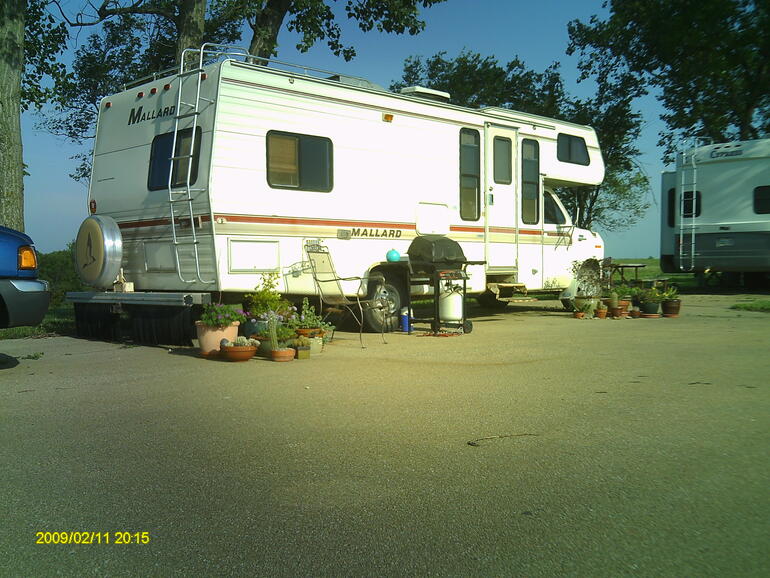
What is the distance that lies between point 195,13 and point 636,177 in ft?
74.6

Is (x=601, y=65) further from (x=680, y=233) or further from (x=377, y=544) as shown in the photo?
(x=377, y=544)

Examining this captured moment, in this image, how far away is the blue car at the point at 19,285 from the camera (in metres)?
7.07

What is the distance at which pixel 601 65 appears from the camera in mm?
27094

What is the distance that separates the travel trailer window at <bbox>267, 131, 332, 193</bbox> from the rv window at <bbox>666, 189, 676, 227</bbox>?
43.6 feet

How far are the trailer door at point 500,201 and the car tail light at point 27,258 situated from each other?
23.8ft

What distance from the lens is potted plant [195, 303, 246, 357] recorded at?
336 inches

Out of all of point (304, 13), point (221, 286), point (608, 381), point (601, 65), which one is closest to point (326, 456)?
point (608, 381)

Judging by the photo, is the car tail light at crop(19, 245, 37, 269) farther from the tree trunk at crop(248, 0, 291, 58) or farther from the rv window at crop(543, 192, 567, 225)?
the tree trunk at crop(248, 0, 291, 58)

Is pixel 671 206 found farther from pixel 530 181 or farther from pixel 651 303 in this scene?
pixel 530 181

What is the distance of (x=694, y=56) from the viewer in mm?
23922

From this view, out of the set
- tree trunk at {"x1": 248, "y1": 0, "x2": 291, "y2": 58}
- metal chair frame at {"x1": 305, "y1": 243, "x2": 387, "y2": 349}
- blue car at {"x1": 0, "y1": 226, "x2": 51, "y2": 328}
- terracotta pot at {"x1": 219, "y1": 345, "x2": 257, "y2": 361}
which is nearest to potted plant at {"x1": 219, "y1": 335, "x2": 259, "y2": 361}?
terracotta pot at {"x1": 219, "y1": 345, "x2": 257, "y2": 361}

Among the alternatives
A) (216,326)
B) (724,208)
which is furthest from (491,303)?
(216,326)

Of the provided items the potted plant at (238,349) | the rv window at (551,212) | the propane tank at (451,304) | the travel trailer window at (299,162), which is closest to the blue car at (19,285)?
the potted plant at (238,349)

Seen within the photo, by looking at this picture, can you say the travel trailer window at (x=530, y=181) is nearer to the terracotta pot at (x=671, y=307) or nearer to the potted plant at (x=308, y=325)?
the terracotta pot at (x=671, y=307)
